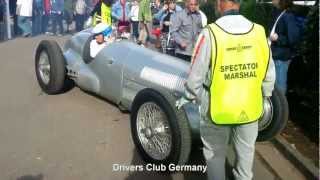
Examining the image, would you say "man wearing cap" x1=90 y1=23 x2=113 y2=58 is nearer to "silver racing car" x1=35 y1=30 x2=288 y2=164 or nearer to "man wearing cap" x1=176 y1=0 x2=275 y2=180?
"silver racing car" x1=35 y1=30 x2=288 y2=164

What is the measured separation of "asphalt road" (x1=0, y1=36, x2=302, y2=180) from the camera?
524 centimetres

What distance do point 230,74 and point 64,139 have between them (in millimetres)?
2867

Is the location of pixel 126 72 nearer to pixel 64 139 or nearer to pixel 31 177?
pixel 64 139

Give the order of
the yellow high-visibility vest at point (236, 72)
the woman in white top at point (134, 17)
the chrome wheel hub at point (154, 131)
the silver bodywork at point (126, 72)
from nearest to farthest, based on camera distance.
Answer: the yellow high-visibility vest at point (236, 72) → the chrome wheel hub at point (154, 131) → the silver bodywork at point (126, 72) → the woman in white top at point (134, 17)

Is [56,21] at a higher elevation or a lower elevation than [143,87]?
lower

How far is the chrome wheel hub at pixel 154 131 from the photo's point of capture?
16.9ft

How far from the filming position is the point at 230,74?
13.1ft

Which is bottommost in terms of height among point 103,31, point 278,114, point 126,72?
point 278,114

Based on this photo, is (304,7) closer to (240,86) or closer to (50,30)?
(240,86)

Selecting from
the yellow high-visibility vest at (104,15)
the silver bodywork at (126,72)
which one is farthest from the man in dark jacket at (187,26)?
the yellow high-visibility vest at (104,15)

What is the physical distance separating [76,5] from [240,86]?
47.0 feet

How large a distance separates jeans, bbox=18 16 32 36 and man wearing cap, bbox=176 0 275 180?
13.1 metres

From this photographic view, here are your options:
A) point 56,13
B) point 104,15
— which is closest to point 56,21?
point 56,13

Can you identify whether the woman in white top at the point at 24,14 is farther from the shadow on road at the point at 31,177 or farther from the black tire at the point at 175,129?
the black tire at the point at 175,129
